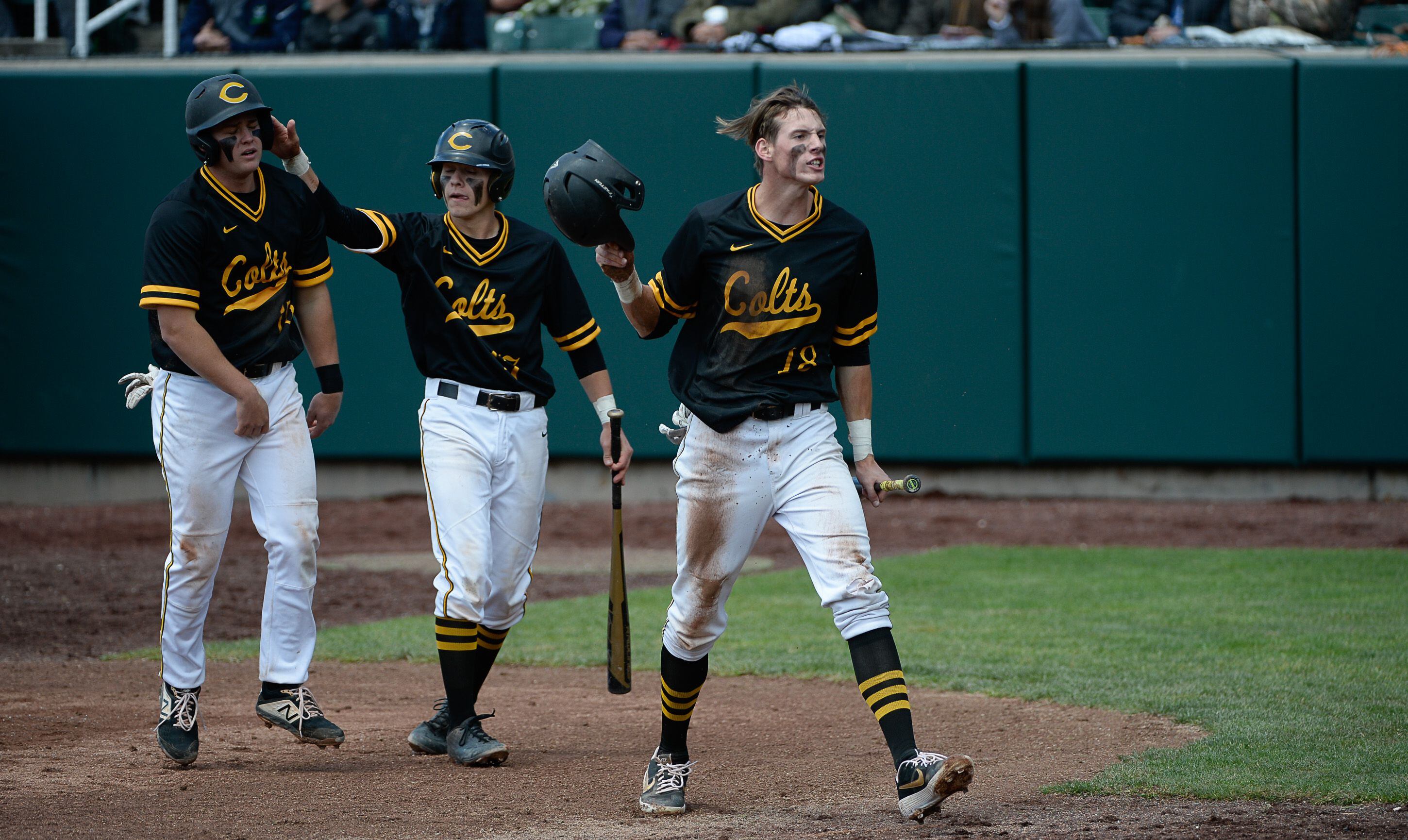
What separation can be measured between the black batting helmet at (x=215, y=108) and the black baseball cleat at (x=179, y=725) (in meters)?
1.76

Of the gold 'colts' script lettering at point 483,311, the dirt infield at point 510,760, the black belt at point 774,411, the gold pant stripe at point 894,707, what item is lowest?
the dirt infield at point 510,760

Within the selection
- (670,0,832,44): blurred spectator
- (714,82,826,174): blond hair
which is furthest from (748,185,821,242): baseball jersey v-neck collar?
(670,0,832,44): blurred spectator

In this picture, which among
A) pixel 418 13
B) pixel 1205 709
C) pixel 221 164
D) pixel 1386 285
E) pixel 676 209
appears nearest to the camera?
pixel 221 164

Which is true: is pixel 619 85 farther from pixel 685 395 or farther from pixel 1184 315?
pixel 685 395

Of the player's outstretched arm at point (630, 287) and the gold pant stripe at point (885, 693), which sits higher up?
the player's outstretched arm at point (630, 287)

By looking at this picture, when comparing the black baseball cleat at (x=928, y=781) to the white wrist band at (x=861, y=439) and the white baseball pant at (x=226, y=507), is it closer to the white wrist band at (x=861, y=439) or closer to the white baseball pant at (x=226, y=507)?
the white wrist band at (x=861, y=439)

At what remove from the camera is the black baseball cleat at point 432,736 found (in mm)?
4984

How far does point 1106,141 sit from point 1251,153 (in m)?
1.14

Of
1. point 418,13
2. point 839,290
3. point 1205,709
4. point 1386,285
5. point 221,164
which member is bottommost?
point 1205,709

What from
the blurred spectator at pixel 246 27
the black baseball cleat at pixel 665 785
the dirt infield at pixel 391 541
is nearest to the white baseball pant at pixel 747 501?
the black baseball cleat at pixel 665 785

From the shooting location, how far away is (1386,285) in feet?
38.1

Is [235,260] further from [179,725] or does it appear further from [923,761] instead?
[923,761]

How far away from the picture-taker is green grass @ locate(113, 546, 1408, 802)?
4699 millimetres

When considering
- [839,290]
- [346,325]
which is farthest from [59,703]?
[346,325]
